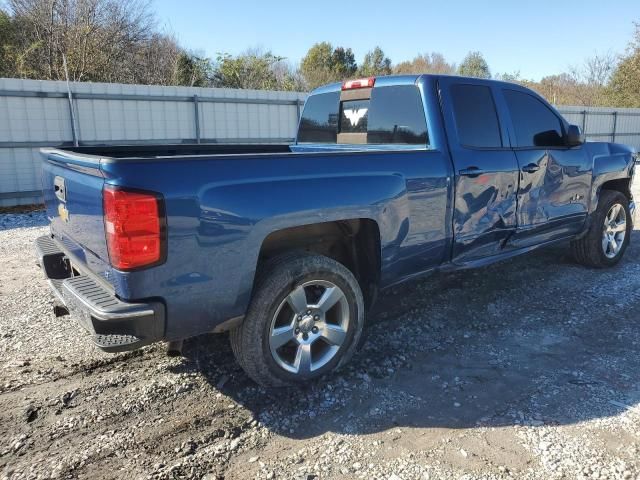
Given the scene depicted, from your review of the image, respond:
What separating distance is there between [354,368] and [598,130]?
2336 centimetres

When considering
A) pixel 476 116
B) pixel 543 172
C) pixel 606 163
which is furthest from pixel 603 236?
pixel 476 116

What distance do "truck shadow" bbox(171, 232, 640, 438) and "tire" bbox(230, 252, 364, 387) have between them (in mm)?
189

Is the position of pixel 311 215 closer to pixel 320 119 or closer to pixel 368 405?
pixel 368 405

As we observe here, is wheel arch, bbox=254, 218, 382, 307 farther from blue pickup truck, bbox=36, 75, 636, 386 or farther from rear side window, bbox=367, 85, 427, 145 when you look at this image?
rear side window, bbox=367, 85, 427, 145

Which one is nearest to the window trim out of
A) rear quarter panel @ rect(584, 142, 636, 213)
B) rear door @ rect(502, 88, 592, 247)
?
rear door @ rect(502, 88, 592, 247)

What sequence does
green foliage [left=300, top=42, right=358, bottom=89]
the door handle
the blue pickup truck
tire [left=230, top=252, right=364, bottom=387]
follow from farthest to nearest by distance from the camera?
green foliage [left=300, top=42, right=358, bottom=89]
the door handle
tire [left=230, top=252, right=364, bottom=387]
the blue pickup truck

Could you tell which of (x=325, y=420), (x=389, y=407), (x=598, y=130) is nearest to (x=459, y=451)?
(x=389, y=407)

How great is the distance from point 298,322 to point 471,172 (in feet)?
5.71

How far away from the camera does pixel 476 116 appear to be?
407 centimetres

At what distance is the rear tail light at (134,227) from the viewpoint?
7.91 ft

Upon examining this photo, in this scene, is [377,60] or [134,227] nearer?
[134,227]

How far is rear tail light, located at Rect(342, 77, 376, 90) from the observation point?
4270 millimetres

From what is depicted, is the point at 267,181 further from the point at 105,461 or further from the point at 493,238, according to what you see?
the point at 493,238

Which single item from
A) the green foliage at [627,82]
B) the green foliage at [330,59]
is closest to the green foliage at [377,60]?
the green foliage at [330,59]
